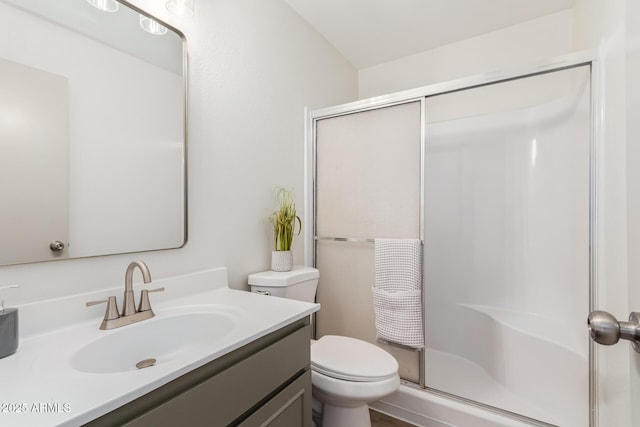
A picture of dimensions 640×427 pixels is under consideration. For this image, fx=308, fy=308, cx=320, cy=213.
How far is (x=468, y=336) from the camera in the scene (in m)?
2.22

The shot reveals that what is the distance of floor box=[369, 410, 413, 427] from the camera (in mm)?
1698

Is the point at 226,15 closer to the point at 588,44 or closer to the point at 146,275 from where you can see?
the point at 146,275

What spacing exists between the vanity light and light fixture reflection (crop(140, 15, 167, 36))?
84 millimetres

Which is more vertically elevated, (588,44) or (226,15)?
(226,15)

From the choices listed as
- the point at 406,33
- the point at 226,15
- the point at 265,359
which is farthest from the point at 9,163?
the point at 406,33

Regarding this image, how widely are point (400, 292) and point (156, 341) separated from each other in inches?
46.6

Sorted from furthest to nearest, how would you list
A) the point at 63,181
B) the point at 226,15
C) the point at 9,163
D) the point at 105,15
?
the point at 226,15 → the point at 105,15 → the point at 63,181 → the point at 9,163

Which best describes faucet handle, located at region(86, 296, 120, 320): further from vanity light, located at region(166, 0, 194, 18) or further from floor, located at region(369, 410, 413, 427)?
floor, located at region(369, 410, 413, 427)

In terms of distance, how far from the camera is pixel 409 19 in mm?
2023

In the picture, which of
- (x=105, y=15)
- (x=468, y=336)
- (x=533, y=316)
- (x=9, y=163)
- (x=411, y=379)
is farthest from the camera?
(x=468, y=336)

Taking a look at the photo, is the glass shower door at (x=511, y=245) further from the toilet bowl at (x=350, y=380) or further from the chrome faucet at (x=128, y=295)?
the chrome faucet at (x=128, y=295)

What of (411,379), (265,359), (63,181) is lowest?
(411,379)

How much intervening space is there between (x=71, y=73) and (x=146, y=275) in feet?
2.24

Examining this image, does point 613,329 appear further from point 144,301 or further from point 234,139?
point 234,139
